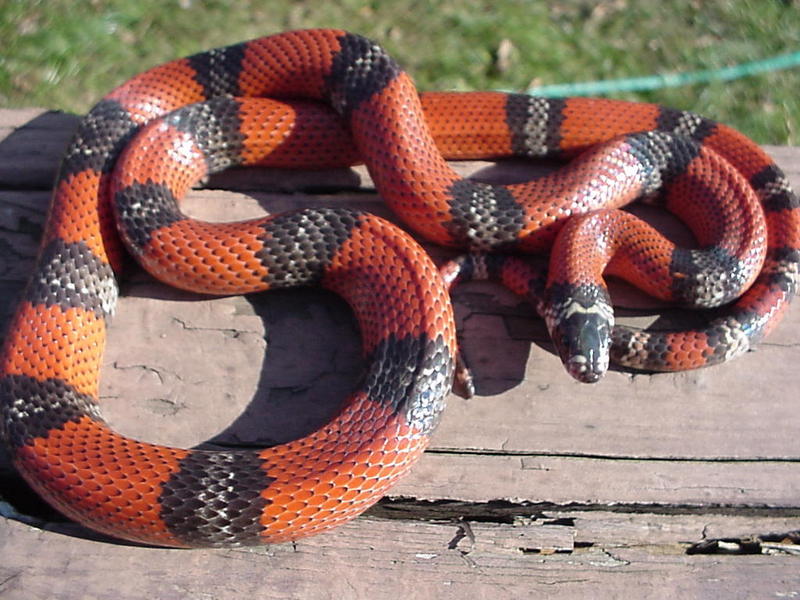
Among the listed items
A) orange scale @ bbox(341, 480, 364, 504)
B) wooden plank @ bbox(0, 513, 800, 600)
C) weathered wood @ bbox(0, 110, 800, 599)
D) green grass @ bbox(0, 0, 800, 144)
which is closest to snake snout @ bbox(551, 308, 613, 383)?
weathered wood @ bbox(0, 110, 800, 599)

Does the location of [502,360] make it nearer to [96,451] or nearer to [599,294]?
[599,294]

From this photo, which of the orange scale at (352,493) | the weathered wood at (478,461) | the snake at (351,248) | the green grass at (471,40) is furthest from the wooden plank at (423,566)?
the green grass at (471,40)

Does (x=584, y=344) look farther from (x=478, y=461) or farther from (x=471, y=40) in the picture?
(x=471, y=40)

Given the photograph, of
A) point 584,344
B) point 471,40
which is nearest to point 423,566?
point 584,344

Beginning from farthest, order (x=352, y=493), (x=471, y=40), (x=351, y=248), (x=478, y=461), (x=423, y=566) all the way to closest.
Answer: (x=471, y=40) → (x=351, y=248) → (x=478, y=461) → (x=423, y=566) → (x=352, y=493)

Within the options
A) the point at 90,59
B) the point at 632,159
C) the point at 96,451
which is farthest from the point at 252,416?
the point at 90,59

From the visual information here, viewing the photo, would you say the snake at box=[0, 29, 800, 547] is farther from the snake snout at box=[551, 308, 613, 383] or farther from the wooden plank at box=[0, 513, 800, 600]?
the wooden plank at box=[0, 513, 800, 600]

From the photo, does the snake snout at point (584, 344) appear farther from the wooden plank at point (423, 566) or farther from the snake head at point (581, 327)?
the wooden plank at point (423, 566)
